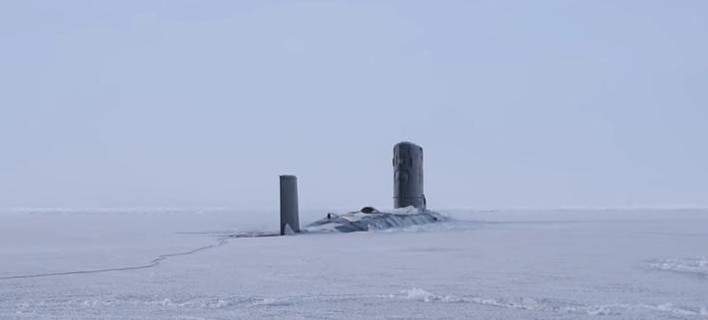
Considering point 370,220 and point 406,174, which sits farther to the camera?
point 406,174

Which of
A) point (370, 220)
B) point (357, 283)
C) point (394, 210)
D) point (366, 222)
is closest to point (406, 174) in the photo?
point (394, 210)

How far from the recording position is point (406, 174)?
20.3 metres

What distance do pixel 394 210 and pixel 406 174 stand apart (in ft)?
7.25

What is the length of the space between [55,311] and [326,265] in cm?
282

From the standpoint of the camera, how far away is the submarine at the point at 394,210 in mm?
13453

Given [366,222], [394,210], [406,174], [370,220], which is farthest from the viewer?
[406,174]

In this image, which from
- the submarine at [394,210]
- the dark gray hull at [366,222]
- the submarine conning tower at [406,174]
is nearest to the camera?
the submarine at [394,210]

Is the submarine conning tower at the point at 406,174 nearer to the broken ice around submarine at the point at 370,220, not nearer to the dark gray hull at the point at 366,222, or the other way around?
the broken ice around submarine at the point at 370,220

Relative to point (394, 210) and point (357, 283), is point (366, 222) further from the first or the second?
point (357, 283)

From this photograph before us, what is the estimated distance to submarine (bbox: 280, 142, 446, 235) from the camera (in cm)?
1345

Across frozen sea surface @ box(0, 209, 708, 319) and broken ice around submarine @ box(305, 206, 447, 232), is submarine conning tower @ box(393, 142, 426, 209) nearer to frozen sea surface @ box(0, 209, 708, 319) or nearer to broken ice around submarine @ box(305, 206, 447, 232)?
broken ice around submarine @ box(305, 206, 447, 232)

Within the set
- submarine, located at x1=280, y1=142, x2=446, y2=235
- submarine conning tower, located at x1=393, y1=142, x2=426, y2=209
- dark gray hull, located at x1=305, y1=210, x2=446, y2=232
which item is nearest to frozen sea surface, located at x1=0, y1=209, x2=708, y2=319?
submarine, located at x1=280, y1=142, x2=446, y2=235

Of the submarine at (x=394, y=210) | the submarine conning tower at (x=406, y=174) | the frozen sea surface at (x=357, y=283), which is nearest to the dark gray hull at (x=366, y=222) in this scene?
the submarine at (x=394, y=210)

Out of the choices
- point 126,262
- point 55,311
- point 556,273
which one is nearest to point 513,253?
point 556,273
